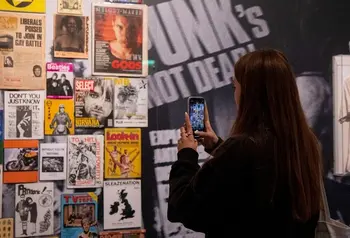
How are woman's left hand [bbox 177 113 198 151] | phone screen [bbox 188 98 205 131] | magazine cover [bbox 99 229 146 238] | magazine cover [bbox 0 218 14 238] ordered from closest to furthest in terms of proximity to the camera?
woman's left hand [bbox 177 113 198 151] → phone screen [bbox 188 98 205 131] → magazine cover [bbox 0 218 14 238] → magazine cover [bbox 99 229 146 238]

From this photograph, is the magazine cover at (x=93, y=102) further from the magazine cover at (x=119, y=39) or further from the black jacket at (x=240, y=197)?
the black jacket at (x=240, y=197)

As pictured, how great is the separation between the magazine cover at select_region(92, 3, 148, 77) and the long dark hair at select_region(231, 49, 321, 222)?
91cm

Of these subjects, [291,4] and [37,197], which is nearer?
[37,197]

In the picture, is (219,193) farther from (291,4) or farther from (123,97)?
(291,4)

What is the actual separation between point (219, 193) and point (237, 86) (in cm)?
28

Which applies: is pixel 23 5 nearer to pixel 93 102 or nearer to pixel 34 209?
pixel 93 102

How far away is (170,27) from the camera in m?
2.02

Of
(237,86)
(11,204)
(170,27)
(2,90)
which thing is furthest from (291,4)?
(11,204)

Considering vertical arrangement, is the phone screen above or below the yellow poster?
below

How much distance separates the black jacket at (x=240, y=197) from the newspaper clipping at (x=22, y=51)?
3.35 feet

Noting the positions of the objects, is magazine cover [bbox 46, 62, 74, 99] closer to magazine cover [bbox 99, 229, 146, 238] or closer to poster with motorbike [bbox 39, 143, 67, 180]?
poster with motorbike [bbox 39, 143, 67, 180]

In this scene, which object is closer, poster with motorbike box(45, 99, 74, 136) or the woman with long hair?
the woman with long hair

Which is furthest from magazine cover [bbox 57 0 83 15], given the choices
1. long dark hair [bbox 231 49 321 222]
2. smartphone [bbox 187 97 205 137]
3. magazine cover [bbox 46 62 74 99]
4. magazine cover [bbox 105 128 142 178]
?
long dark hair [bbox 231 49 321 222]

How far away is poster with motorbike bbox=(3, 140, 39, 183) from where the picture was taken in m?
1.80
